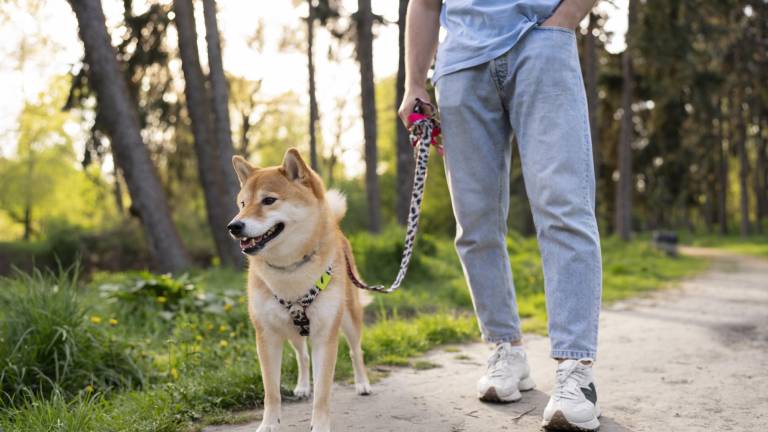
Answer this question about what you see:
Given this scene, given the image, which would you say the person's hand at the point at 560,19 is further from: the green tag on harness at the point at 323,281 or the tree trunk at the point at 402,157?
the tree trunk at the point at 402,157

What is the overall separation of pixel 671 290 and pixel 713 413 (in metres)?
6.46

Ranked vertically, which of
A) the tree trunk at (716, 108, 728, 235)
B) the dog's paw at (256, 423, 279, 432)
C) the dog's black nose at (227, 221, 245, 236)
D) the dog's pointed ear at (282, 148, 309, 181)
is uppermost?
the dog's pointed ear at (282, 148, 309, 181)

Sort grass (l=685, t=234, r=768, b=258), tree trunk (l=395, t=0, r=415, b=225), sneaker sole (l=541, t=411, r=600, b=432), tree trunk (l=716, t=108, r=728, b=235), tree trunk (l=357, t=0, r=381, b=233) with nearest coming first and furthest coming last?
sneaker sole (l=541, t=411, r=600, b=432) → tree trunk (l=395, t=0, r=415, b=225) → tree trunk (l=357, t=0, r=381, b=233) → grass (l=685, t=234, r=768, b=258) → tree trunk (l=716, t=108, r=728, b=235)

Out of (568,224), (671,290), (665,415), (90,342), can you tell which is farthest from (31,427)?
(671,290)

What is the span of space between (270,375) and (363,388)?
773 millimetres

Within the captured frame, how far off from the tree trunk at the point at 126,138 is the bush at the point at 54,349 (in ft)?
16.6

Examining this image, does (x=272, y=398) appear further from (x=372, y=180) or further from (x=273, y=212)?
(x=372, y=180)

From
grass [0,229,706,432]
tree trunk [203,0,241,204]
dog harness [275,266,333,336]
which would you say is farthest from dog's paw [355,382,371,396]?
tree trunk [203,0,241,204]

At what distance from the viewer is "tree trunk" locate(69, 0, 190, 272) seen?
867cm

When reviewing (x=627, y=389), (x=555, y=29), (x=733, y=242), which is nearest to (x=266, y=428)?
(x=627, y=389)

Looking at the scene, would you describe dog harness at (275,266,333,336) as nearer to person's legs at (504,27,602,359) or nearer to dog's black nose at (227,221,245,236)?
dog's black nose at (227,221,245,236)

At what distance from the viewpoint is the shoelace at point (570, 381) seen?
8.91 feet

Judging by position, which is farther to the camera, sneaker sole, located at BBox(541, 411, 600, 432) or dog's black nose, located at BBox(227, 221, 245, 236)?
dog's black nose, located at BBox(227, 221, 245, 236)

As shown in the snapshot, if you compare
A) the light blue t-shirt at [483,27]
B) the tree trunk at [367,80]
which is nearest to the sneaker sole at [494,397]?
Answer: the light blue t-shirt at [483,27]
